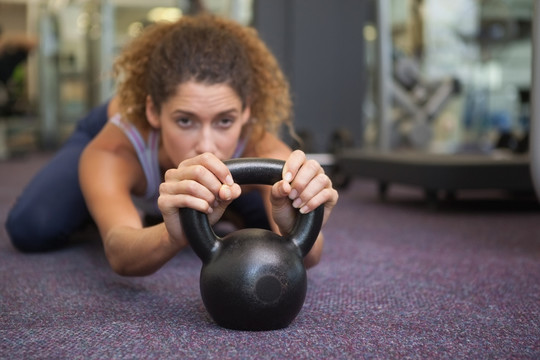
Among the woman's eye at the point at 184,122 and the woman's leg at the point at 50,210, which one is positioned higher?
the woman's eye at the point at 184,122

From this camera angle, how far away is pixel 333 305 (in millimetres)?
1243

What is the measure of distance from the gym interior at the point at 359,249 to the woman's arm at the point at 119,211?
3.7 inches

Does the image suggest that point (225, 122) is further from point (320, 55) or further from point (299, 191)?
point (320, 55)

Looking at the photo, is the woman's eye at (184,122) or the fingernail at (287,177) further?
the woman's eye at (184,122)

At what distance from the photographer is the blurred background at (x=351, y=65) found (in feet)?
13.2

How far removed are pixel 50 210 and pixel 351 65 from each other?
267 cm

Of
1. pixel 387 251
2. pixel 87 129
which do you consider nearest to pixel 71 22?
pixel 87 129

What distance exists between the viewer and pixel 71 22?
866 centimetres

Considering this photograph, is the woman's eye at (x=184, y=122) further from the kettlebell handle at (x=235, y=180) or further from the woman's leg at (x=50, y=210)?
the woman's leg at (x=50, y=210)

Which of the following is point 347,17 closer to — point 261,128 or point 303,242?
point 261,128

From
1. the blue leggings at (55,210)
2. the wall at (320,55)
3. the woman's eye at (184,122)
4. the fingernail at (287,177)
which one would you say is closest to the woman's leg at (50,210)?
the blue leggings at (55,210)

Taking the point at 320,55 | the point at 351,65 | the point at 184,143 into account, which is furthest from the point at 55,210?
the point at 351,65

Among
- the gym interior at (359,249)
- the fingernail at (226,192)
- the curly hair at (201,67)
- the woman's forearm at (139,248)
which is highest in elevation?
the curly hair at (201,67)

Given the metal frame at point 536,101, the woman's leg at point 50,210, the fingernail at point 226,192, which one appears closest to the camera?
the fingernail at point 226,192
